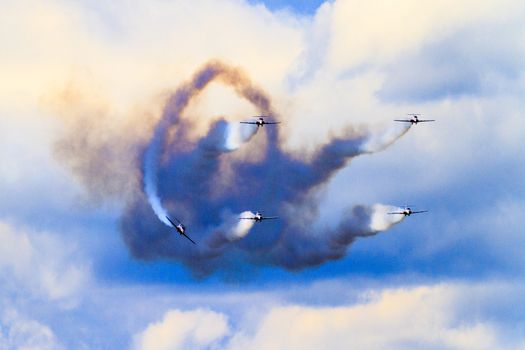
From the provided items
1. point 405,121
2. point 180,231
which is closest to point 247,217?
point 180,231

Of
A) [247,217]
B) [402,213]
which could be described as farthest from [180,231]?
[402,213]

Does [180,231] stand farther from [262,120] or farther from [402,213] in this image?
[402,213]

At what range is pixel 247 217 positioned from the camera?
192 m

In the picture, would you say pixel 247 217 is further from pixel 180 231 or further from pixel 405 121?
pixel 405 121

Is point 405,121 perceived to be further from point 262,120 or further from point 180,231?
point 180,231

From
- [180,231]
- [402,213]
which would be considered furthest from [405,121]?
[180,231]

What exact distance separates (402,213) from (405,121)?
38.5 ft

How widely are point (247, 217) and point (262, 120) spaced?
12.2 meters

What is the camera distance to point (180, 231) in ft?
609

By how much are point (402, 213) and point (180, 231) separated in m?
29.9

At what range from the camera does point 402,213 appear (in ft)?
646

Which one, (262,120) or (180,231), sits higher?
(262,120)

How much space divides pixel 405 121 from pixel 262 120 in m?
18.4
